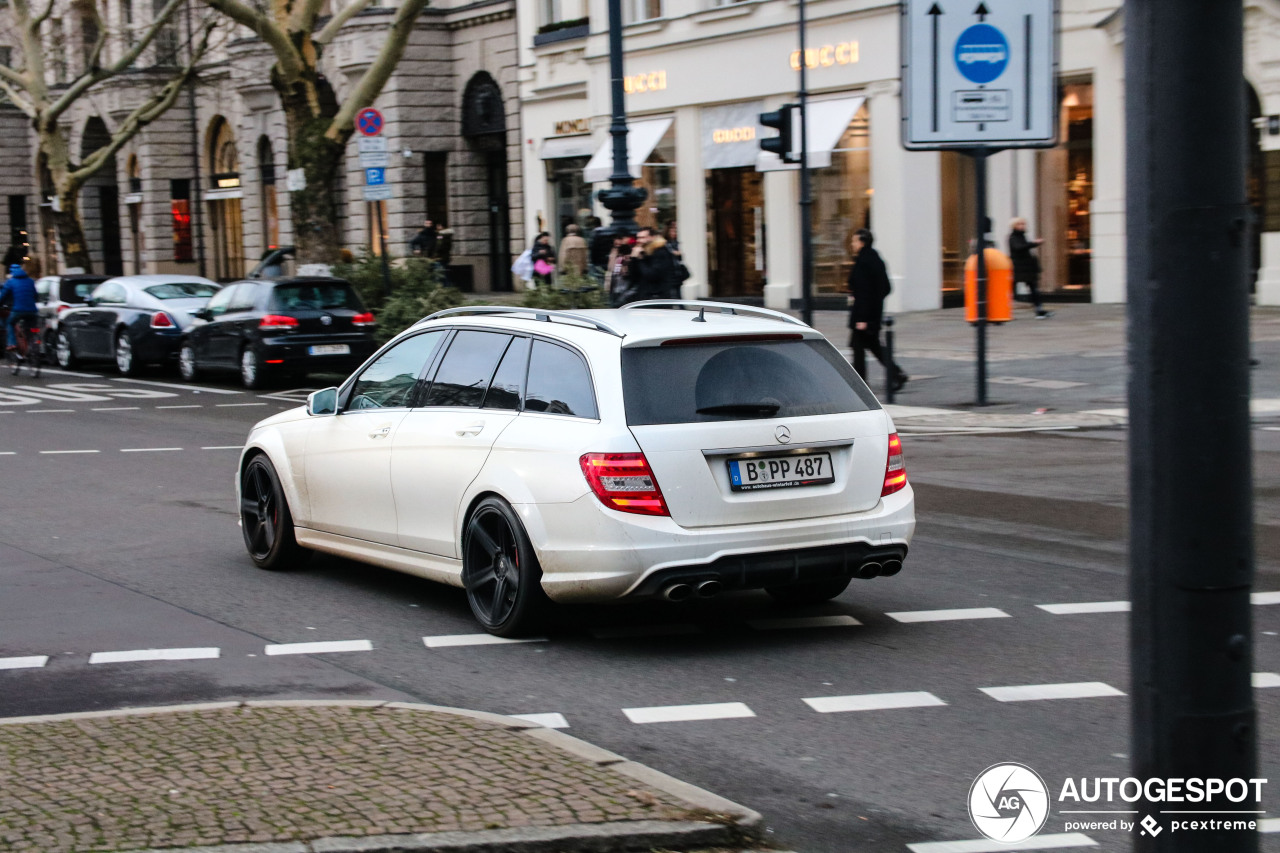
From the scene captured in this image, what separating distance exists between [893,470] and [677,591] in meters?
1.22

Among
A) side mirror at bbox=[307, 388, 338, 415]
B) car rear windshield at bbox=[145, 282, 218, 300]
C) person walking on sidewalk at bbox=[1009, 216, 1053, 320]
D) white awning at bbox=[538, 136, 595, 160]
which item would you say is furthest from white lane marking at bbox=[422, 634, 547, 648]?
white awning at bbox=[538, 136, 595, 160]

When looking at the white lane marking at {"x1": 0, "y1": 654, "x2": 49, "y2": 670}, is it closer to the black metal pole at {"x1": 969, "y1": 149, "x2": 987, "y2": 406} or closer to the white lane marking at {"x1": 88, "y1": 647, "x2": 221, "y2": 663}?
the white lane marking at {"x1": 88, "y1": 647, "x2": 221, "y2": 663}

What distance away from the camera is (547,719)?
590 centimetres

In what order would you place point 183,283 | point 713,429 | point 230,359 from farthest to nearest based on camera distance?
point 183,283 < point 230,359 < point 713,429

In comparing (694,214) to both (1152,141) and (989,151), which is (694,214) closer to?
(989,151)

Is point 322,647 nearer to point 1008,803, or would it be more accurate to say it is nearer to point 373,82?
point 1008,803

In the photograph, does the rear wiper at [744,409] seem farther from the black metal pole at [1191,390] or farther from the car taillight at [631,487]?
the black metal pole at [1191,390]

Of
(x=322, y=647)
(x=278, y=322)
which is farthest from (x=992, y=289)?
(x=322, y=647)

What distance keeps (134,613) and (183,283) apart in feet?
62.7

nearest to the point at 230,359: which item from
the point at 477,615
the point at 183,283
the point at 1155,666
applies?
the point at 183,283

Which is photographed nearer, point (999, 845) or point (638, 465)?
point (999, 845)

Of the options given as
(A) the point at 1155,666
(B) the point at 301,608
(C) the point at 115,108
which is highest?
(C) the point at 115,108

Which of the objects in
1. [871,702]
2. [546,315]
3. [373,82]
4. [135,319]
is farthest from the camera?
[373,82]

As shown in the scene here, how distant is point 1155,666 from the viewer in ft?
9.88
